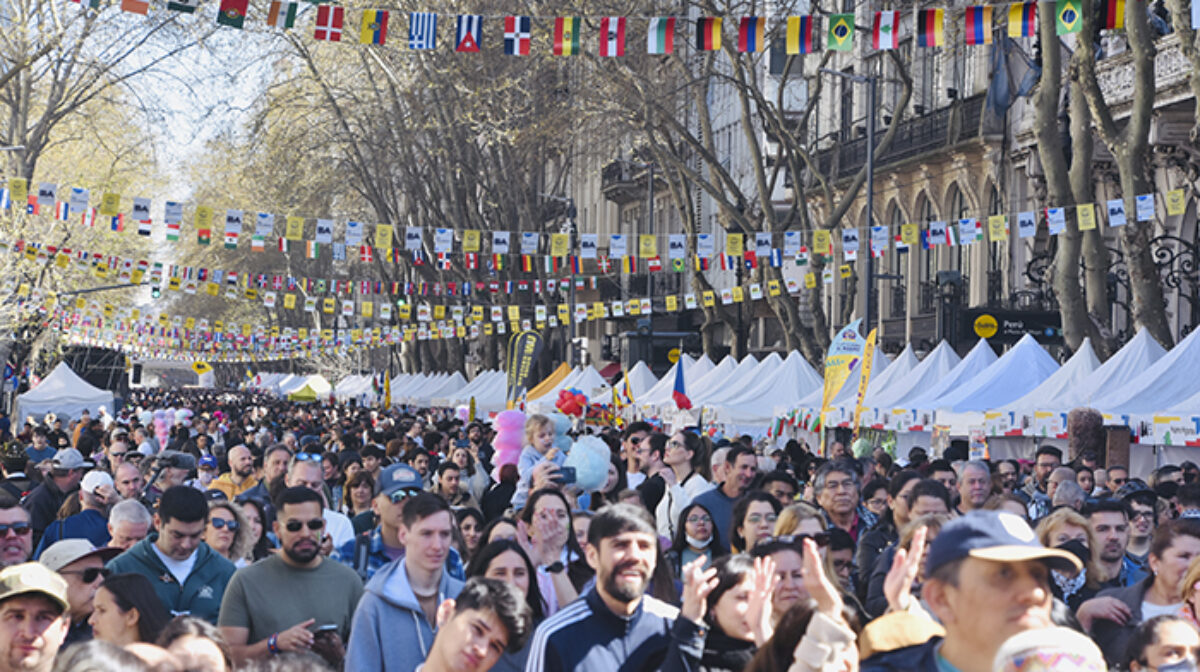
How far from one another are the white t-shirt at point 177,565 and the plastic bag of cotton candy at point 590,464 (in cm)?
330

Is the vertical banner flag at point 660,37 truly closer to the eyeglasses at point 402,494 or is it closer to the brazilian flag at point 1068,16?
the brazilian flag at point 1068,16

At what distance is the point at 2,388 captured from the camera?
43938 millimetres

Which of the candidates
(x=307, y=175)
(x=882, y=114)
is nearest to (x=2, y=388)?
(x=307, y=175)

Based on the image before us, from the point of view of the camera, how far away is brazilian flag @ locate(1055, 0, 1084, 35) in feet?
49.9

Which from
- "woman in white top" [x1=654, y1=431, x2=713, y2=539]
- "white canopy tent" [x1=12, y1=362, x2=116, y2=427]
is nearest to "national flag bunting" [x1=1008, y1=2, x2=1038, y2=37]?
"woman in white top" [x1=654, y1=431, x2=713, y2=539]

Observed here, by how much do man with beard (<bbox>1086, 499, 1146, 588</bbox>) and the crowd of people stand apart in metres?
0.01

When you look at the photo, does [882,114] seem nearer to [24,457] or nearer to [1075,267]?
[1075,267]

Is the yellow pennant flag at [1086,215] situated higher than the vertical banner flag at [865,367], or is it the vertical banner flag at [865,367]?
the yellow pennant flag at [1086,215]

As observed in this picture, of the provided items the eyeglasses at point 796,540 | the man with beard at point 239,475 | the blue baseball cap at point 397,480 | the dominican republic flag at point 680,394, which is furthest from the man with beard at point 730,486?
the dominican republic flag at point 680,394

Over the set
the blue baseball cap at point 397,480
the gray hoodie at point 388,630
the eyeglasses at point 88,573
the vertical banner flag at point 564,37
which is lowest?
the gray hoodie at point 388,630

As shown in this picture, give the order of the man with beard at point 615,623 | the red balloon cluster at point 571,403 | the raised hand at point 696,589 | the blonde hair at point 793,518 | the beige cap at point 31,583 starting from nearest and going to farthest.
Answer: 1. the raised hand at point 696,589
2. the man with beard at point 615,623
3. the beige cap at point 31,583
4. the blonde hair at point 793,518
5. the red balloon cluster at point 571,403

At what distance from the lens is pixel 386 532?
8125mm

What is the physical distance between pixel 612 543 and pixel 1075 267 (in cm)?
1612

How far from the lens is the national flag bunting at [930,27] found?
1555 cm
